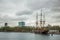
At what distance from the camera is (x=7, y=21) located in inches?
278

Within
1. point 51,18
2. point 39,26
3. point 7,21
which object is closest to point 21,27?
point 7,21

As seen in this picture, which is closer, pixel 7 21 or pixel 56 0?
pixel 56 0

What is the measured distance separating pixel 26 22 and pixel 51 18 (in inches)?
44.8

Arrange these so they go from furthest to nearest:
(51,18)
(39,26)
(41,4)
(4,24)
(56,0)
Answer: (39,26) < (4,24) < (51,18) < (41,4) < (56,0)

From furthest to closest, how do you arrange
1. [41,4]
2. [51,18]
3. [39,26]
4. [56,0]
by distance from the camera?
[39,26], [51,18], [41,4], [56,0]

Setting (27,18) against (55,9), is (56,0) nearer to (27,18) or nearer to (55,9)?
(55,9)

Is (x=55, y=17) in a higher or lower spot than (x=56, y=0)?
lower

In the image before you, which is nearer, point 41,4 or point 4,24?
point 41,4

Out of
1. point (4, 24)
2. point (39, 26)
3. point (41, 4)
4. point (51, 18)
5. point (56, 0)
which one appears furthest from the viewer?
point (39, 26)

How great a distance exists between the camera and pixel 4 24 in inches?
291

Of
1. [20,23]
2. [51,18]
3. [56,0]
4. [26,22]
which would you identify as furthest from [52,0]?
[20,23]

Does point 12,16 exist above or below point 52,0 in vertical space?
below

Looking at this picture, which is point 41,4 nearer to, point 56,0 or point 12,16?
point 56,0

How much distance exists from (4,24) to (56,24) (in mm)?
2298
